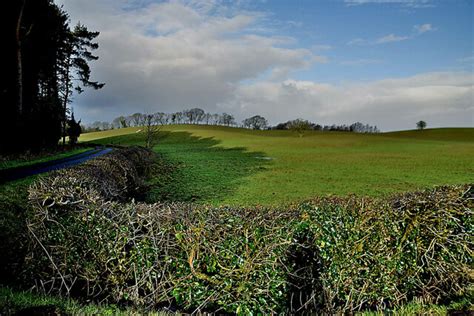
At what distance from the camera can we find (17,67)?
24.2m

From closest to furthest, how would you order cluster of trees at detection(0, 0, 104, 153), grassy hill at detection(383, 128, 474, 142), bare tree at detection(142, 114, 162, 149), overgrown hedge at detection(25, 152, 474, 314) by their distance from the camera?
overgrown hedge at detection(25, 152, 474, 314) → cluster of trees at detection(0, 0, 104, 153) → bare tree at detection(142, 114, 162, 149) → grassy hill at detection(383, 128, 474, 142)

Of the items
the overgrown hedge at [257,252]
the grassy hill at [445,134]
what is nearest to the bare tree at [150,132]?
the overgrown hedge at [257,252]

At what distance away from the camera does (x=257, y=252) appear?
175 inches

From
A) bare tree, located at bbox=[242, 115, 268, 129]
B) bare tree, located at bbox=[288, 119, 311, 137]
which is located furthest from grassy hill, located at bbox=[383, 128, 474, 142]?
bare tree, located at bbox=[242, 115, 268, 129]

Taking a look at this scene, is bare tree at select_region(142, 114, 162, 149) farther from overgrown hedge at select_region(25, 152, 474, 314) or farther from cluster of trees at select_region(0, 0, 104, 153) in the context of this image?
overgrown hedge at select_region(25, 152, 474, 314)

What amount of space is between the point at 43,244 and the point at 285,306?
3.82 meters

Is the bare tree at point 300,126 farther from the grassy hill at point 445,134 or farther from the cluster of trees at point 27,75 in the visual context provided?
the cluster of trees at point 27,75

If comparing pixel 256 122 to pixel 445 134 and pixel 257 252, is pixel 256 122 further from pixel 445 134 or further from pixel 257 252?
pixel 257 252

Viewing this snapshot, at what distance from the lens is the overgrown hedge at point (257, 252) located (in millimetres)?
4484

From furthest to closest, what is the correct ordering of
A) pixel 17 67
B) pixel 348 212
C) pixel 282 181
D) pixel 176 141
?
pixel 176 141 < pixel 17 67 < pixel 282 181 < pixel 348 212

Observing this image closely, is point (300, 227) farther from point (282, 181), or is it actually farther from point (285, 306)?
point (282, 181)

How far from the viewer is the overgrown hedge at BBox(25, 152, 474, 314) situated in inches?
177

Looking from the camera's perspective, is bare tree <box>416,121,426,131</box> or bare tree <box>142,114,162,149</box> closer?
bare tree <box>142,114,162,149</box>

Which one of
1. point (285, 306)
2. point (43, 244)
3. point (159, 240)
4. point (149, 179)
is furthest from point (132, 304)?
point (149, 179)
